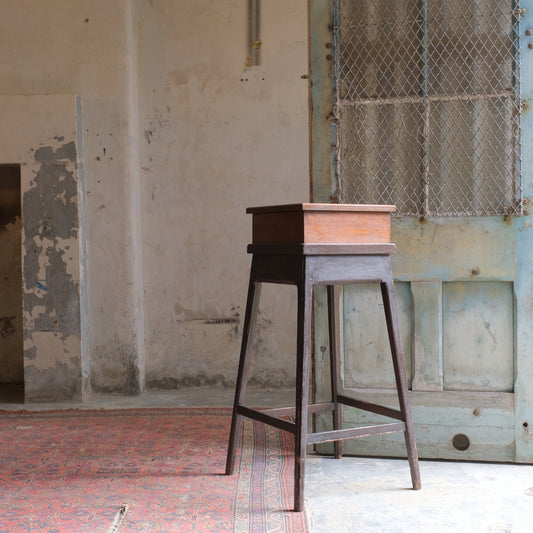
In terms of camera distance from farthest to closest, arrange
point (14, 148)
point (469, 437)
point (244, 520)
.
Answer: point (14, 148) < point (469, 437) < point (244, 520)

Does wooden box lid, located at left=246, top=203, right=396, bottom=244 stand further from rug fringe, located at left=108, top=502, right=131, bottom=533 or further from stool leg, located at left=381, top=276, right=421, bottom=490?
rug fringe, located at left=108, top=502, right=131, bottom=533

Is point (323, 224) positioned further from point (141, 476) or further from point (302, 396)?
point (141, 476)

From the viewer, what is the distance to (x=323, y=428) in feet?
10.3

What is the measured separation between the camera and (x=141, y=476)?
113 inches

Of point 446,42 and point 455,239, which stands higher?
point 446,42

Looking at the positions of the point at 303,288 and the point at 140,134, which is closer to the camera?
the point at 303,288

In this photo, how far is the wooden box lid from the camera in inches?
98.6

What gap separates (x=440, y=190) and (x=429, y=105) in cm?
40

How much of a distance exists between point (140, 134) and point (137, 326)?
4.71 feet

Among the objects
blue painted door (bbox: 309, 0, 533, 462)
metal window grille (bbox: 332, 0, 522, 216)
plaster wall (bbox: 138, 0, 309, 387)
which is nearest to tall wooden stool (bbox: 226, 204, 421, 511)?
blue painted door (bbox: 309, 0, 533, 462)

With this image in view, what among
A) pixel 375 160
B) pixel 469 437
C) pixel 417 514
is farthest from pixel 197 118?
pixel 417 514

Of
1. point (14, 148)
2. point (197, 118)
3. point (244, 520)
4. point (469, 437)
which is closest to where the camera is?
point (244, 520)

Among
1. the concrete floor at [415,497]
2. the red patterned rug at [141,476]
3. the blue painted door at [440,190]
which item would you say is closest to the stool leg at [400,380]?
the concrete floor at [415,497]

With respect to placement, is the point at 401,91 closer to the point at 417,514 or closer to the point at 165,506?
the point at 417,514
